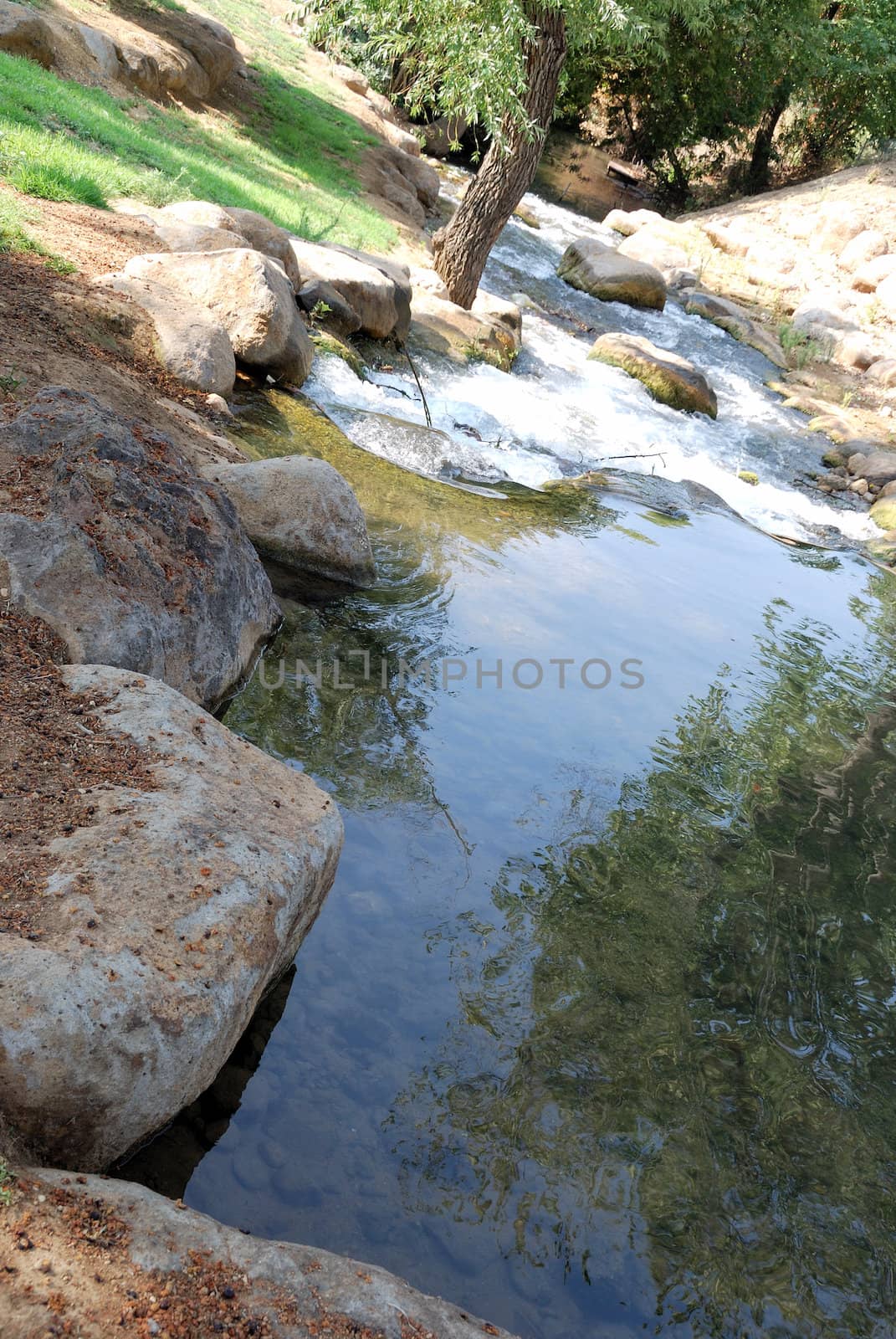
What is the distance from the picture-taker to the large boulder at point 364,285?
1079 cm

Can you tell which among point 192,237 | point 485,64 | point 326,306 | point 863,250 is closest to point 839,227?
point 863,250

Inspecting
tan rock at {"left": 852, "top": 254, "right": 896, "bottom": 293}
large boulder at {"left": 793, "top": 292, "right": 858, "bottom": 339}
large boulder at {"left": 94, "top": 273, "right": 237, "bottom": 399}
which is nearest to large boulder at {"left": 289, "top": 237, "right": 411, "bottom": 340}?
large boulder at {"left": 94, "top": 273, "right": 237, "bottom": 399}

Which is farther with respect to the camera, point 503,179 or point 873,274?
point 873,274

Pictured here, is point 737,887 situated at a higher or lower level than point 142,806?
lower

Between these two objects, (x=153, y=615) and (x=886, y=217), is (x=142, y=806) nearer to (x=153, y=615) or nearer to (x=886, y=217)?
(x=153, y=615)

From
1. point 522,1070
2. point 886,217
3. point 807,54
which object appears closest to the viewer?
point 522,1070

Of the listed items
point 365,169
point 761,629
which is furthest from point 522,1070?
point 365,169

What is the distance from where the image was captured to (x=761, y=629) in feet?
26.3

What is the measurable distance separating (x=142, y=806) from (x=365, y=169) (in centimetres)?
1806

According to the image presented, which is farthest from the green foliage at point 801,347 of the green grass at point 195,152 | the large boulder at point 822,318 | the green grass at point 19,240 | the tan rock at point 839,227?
the green grass at point 19,240

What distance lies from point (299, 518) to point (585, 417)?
6978 mm

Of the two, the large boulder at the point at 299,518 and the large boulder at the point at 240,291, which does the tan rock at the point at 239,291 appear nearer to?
the large boulder at the point at 240,291

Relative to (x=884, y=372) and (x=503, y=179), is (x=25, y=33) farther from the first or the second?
(x=884, y=372)

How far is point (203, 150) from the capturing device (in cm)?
1444
